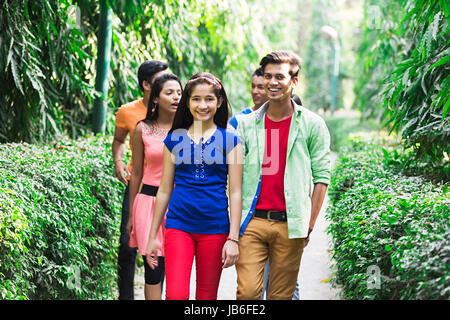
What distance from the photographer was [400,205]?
152 inches

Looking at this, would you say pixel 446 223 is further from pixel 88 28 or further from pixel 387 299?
pixel 88 28

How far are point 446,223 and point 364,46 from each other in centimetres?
1530

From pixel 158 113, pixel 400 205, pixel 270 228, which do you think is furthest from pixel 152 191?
pixel 400 205

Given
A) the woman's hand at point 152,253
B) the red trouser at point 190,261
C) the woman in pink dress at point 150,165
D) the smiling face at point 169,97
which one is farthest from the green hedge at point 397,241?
the smiling face at point 169,97

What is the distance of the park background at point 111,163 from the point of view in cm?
354

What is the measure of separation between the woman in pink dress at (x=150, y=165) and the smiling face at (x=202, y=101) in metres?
0.82

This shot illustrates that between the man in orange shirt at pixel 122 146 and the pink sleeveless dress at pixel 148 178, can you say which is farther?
the man in orange shirt at pixel 122 146

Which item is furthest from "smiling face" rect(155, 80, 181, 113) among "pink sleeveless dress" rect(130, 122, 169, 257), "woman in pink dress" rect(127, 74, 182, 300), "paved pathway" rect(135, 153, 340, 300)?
"paved pathway" rect(135, 153, 340, 300)

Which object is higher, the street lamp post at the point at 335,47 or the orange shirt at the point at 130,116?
the street lamp post at the point at 335,47

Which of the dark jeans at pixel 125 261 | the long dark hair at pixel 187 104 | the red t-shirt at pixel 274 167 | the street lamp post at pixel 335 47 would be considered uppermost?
the street lamp post at pixel 335 47

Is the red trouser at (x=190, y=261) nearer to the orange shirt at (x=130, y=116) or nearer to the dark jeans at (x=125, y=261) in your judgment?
the dark jeans at (x=125, y=261)

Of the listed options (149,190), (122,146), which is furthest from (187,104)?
(122,146)

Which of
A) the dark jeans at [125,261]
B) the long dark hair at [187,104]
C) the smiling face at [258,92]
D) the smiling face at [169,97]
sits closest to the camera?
the long dark hair at [187,104]

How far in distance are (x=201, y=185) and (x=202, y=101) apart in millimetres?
513
